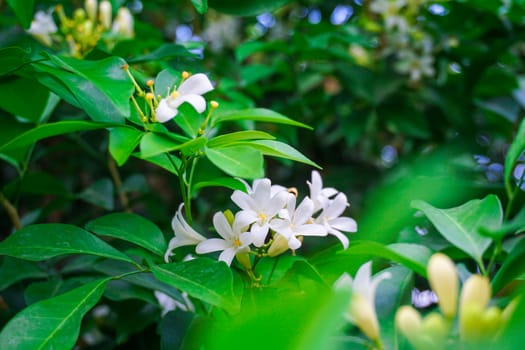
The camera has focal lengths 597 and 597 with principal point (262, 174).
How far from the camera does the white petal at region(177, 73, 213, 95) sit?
62cm

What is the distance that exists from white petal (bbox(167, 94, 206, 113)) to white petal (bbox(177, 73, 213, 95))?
14 mm

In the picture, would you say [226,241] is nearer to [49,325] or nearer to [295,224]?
[295,224]

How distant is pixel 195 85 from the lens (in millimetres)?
624

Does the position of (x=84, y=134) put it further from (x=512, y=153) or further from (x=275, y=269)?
(x=512, y=153)

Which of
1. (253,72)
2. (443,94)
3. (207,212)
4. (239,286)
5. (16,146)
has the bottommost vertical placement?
(207,212)

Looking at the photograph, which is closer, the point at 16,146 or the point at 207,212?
the point at 16,146

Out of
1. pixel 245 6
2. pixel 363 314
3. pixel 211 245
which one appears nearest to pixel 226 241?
pixel 211 245

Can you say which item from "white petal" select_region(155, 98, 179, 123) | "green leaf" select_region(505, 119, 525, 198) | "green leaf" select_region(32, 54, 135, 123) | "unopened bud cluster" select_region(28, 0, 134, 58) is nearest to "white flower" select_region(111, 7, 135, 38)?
"unopened bud cluster" select_region(28, 0, 134, 58)

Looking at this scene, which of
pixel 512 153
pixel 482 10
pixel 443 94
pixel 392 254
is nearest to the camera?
pixel 392 254

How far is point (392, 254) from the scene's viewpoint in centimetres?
51

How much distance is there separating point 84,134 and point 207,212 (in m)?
0.37

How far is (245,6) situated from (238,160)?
34 centimetres

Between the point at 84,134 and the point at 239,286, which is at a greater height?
the point at 239,286

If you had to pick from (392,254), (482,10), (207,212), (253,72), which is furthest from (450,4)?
(392,254)
